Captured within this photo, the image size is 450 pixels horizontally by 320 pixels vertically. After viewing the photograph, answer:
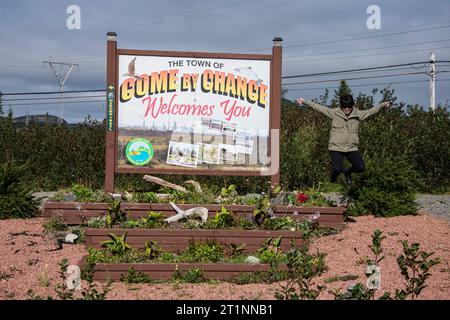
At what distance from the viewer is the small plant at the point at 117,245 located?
8281 mm

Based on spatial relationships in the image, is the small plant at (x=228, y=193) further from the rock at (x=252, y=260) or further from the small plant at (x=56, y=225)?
the rock at (x=252, y=260)

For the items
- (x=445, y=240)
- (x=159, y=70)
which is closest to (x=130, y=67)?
(x=159, y=70)

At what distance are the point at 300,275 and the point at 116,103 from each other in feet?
22.2

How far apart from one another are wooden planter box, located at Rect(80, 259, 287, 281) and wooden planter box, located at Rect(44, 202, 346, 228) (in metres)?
1.89

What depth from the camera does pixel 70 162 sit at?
19484mm

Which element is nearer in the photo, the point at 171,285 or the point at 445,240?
the point at 171,285

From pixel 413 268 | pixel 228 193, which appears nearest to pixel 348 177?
pixel 228 193

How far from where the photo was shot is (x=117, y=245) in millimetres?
8297

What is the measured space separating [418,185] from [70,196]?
6.51 m

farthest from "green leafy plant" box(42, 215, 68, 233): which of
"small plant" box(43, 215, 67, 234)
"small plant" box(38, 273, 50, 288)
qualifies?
"small plant" box(38, 273, 50, 288)

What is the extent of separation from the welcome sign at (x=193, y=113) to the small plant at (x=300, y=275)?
13.0 ft

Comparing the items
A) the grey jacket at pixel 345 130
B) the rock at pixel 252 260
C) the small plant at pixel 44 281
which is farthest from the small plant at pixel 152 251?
the grey jacket at pixel 345 130

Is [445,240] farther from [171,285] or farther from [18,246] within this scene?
[18,246]

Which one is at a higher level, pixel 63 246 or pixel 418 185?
pixel 418 185
